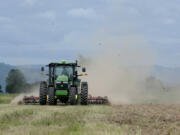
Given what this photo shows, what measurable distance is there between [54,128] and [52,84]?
13842 millimetres

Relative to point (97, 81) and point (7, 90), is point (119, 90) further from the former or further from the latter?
point (7, 90)

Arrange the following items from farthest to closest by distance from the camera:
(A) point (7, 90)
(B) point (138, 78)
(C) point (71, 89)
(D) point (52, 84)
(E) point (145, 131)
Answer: (A) point (7, 90) → (B) point (138, 78) → (D) point (52, 84) → (C) point (71, 89) → (E) point (145, 131)

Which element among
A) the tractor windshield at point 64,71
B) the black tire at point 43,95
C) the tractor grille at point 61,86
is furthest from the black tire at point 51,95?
the tractor windshield at point 64,71

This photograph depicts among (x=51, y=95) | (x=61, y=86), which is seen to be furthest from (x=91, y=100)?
(x=51, y=95)

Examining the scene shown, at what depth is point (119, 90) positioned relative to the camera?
126 feet

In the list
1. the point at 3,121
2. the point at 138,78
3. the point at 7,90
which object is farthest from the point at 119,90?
the point at 7,90

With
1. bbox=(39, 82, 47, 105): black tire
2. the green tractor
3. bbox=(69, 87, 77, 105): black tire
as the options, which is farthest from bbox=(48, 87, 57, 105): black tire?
bbox=(69, 87, 77, 105): black tire

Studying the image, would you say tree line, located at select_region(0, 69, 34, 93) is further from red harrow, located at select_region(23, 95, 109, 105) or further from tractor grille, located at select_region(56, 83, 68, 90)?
tractor grille, located at select_region(56, 83, 68, 90)

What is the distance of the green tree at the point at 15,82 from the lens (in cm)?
12256

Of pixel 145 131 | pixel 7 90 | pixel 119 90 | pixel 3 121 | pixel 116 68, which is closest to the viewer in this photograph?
pixel 145 131

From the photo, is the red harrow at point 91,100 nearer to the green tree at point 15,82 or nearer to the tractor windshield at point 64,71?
the tractor windshield at point 64,71

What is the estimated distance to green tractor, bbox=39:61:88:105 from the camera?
71.4 ft

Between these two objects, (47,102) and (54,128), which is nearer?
(54,128)

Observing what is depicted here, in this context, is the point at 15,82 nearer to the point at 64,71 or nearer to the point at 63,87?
the point at 64,71
